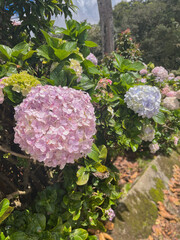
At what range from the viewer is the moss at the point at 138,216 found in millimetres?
2051

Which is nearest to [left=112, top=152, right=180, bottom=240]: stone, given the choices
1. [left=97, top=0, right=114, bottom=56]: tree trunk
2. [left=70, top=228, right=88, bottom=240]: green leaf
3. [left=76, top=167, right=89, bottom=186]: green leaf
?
[left=70, top=228, right=88, bottom=240]: green leaf

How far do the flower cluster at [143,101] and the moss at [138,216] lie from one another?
4.21 feet

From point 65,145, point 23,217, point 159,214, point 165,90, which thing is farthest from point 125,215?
point 165,90

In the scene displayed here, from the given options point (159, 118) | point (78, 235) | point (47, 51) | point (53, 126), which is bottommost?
point (78, 235)

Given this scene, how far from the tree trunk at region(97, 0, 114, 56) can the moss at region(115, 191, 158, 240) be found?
460 centimetres

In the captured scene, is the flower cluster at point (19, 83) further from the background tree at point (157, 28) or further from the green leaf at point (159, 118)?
the background tree at point (157, 28)

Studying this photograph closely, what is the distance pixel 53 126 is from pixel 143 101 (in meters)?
0.96

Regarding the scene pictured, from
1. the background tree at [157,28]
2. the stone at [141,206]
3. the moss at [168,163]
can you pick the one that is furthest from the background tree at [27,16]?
the background tree at [157,28]

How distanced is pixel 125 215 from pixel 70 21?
2.13 meters

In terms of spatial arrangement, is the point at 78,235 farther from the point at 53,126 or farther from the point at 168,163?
the point at 168,163

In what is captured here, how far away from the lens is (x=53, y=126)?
3.01 feet

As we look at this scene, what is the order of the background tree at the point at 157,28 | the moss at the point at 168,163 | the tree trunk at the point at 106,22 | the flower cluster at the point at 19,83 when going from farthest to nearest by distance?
the background tree at the point at 157,28 → the tree trunk at the point at 106,22 → the moss at the point at 168,163 → the flower cluster at the point at 19,83

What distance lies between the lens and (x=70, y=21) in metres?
1.48

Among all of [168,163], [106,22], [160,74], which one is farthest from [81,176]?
[106,22]
